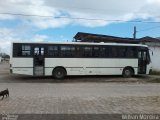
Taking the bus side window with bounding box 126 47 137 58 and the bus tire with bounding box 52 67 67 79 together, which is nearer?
the bus tire with bounding box 52 67 67 79

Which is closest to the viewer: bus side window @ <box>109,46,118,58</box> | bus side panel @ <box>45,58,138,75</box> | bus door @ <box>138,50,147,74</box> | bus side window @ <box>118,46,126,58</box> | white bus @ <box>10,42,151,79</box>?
white bus @ <box>10,42,151,79</box>

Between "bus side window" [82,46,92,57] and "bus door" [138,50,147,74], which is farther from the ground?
"bus side window" [82,46,92,57]

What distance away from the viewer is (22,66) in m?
27.8

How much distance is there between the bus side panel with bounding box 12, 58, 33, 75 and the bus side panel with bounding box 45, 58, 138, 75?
122cm

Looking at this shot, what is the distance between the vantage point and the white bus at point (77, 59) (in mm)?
27984

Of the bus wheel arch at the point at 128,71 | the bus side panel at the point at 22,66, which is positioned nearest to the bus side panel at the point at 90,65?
the bus wheel arch at the point at 128,71

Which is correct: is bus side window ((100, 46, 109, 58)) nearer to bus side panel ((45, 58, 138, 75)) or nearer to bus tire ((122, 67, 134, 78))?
bus side panel ((45, 58, 138, 75))

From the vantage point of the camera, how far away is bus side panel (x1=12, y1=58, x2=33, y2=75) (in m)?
27.7

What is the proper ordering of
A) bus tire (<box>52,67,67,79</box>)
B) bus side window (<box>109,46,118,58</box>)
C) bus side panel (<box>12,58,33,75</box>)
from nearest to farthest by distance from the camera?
bus side panel (<box>12,58,33,75</box>), bus tire (<box>52,67,67,79</box>), bus side window (<box>109,46,118,58</box>)

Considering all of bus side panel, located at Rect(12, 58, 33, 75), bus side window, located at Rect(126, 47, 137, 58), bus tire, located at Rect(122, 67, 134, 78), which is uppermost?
bus side window, located at Rect(126, 47, 137, 58)

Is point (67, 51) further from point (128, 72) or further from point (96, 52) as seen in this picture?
point (128, 72)

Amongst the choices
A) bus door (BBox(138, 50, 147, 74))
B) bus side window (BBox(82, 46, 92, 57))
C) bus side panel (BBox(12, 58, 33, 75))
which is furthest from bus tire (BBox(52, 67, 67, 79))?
bus door (BBox(138, 50, 147, 74))

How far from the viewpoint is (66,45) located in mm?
28906

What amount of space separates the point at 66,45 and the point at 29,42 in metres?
2.83
